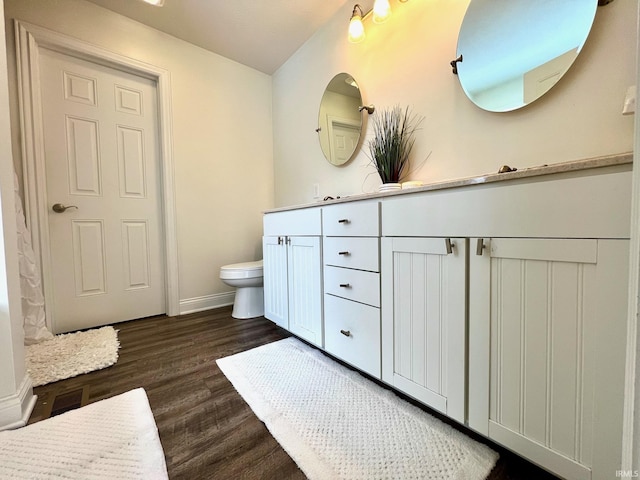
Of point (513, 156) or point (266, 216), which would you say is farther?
point (266, 216)

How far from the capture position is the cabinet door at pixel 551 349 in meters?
0.58

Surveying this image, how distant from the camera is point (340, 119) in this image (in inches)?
76.1

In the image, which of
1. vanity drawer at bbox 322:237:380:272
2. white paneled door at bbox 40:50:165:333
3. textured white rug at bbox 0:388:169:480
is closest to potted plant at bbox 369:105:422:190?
vanity drawer at bbox 322:237:380:272

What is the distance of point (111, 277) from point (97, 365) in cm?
89

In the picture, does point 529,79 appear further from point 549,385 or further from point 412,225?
point 549,385

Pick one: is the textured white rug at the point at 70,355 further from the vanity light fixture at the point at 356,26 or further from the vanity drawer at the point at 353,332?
the vanity light fixture at the point at 356,26

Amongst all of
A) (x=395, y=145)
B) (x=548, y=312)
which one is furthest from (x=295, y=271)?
(x=548, y=312)

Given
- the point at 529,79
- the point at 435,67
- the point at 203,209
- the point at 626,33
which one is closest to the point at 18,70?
the point at 203,209

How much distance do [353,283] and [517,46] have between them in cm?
120

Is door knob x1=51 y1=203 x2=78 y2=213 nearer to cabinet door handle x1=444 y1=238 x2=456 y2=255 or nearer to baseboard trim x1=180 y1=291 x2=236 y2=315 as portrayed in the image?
baseboard trim x1=180 y1=291 x2=236 y2=315

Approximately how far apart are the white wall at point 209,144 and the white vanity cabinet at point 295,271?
2.75 feet

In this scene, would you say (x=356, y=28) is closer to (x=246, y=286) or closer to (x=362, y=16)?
(x=362, y=16)

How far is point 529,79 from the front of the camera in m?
1.04

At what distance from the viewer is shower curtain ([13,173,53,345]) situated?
1588 mm
